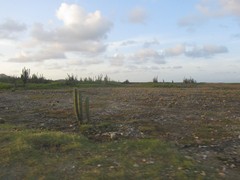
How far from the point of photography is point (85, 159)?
752 centimetres

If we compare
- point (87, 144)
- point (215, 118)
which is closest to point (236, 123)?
point (215, 118)

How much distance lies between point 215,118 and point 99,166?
21.2 ft

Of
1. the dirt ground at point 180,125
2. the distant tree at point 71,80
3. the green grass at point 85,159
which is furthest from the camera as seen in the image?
the distant tree at point 71,80

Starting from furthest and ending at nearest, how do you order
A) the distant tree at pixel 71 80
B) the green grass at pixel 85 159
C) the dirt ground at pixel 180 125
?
the distant tree at pixel 71 80, the dirt ground at pixel 180 125, the green grass at pixel 85 159

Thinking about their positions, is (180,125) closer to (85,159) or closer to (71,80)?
(85,159)

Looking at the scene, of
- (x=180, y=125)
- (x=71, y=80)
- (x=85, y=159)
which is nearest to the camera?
(x=85, y=159)

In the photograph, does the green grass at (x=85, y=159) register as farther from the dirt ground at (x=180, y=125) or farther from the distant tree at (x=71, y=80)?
the distant tree at (x=71, y=80)

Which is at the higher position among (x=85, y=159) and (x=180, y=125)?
(x=180, y=125)

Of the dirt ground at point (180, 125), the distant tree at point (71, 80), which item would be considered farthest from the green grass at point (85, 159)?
the distant tree at point (71, 80)

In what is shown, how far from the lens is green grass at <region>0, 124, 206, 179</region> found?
6707mm

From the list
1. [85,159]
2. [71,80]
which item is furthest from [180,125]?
[71,80]

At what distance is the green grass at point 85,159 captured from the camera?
22.0 ft

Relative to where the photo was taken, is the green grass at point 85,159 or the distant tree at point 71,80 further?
the distant tree at point 71,80

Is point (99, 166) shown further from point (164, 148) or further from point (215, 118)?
point (215, 118)
